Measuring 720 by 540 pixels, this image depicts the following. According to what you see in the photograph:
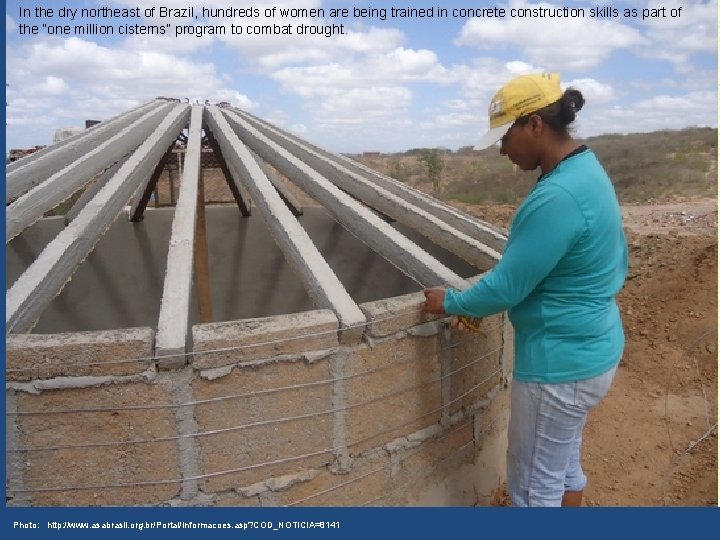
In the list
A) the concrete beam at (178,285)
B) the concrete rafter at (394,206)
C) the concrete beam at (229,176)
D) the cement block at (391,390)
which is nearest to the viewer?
the concrete beam at (178,285)

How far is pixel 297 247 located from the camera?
325 cm

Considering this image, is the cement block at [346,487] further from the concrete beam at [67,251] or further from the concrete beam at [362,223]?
the concrete beam at [67,251]

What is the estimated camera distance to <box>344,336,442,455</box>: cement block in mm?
2686

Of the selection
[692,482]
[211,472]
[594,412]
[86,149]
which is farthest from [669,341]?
[86,149]

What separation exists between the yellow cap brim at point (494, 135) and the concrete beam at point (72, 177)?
2.43 m

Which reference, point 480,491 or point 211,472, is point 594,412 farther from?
point 211,472

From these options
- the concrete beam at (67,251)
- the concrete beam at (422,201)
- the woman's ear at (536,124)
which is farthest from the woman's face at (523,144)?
the concrete beam at (67,251)

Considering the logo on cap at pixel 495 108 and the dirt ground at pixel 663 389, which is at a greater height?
the logo on cap at pixel 495 108

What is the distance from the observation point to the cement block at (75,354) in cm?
226

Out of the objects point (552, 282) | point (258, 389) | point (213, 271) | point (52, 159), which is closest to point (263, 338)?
point (258, 389)

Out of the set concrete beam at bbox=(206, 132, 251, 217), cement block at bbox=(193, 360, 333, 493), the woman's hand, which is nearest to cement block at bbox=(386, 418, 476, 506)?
cement block at bbox=(193, 360, 333, 493)

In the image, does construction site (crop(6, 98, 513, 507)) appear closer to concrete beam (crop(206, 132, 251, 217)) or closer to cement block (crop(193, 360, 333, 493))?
cement block (crop(193, 360, 333, 493))

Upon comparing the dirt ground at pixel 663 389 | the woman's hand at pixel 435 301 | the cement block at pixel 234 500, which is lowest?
the dirt ground at pixel 663 389
